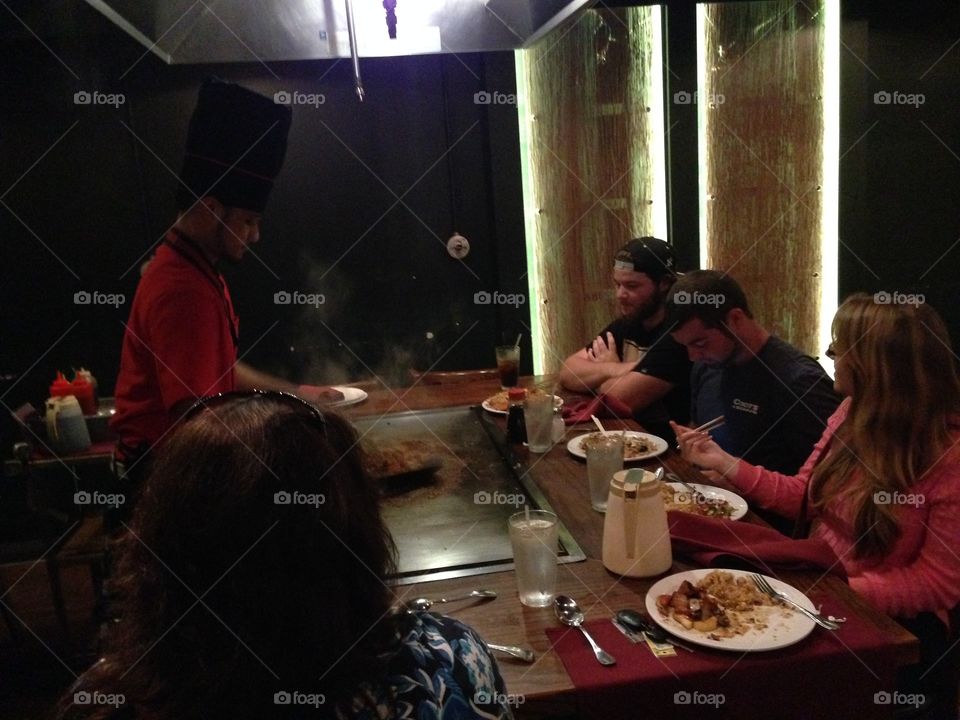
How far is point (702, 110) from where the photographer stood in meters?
3.63

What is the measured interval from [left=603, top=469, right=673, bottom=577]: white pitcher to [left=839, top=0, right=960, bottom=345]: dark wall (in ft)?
8.76

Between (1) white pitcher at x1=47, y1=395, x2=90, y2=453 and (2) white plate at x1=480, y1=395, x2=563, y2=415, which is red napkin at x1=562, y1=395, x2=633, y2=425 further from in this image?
(1) white pitcher at x1=47, y1=395, x2=90, y2=453

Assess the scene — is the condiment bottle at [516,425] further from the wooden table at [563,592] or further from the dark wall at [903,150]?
the dark wall at [903,150]

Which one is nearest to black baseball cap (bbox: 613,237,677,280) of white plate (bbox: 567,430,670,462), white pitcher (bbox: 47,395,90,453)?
white plate (bbox: 567,430,670,462)


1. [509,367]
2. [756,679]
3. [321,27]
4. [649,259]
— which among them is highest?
[321,27]

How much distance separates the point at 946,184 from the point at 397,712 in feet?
12.3

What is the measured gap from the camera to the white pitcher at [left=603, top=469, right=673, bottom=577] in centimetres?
135

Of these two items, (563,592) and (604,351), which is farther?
(604,351)

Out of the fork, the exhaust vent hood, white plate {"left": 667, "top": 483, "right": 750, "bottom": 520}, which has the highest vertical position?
the exhaust vent hood

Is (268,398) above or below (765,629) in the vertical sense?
above

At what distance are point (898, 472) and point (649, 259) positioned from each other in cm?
147

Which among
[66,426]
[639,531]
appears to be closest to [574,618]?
[639,531]

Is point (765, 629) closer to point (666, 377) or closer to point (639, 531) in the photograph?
point (639, 531)

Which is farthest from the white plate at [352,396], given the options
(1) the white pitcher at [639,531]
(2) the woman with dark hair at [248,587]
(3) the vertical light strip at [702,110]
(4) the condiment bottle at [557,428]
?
(3) the vertical light strip at [702,110]
